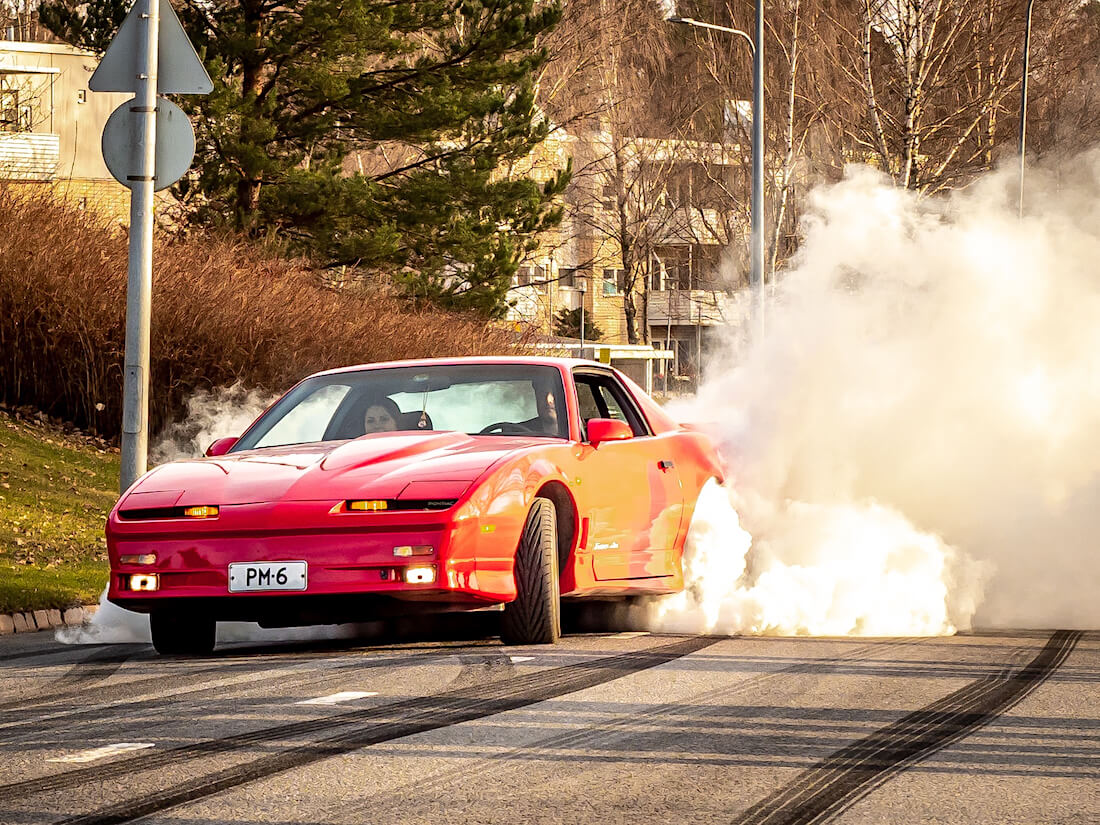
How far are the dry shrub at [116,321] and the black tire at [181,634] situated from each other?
14092mm

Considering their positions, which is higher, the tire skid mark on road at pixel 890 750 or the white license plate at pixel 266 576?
the white license plate at pixel 266 576

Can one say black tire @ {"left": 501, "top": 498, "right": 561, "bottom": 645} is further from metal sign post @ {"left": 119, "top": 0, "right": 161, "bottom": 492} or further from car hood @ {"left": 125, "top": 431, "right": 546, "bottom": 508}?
metal sign post @ {"left": 119, "top": 0, "right": 161, "bottom": 492}

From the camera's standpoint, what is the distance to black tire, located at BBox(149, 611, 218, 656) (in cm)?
870

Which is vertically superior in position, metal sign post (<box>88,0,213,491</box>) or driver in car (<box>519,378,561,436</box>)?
metal sign post (<box>88,0,213,491</box>)

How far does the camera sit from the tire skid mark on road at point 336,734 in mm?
5105

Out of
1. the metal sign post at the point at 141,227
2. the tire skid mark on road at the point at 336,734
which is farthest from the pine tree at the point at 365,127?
the tire skid mark on road at the point at 336,734

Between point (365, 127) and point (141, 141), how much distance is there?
19.0 m

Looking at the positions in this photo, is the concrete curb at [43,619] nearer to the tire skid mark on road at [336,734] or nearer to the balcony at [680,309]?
the tire skid mark on road at [336,734]

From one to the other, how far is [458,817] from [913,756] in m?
1.82

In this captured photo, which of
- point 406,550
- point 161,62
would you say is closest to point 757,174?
point 161,62

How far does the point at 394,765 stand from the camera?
555 cm

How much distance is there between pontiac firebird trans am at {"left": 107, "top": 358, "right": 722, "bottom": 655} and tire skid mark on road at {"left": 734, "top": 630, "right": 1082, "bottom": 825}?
7.01 ft

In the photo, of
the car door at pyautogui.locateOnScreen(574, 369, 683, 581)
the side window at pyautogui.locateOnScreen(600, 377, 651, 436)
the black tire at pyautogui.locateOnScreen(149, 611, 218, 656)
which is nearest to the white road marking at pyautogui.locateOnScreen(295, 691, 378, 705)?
the black tire at pyautogui.locateOnScreen(149, 611, 218, 656)

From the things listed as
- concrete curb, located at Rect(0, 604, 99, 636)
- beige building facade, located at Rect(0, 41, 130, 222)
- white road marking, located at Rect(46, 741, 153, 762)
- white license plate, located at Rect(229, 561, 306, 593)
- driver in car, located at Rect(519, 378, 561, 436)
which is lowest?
concrete curb, located at Rect(0, 604, 99, 636)
